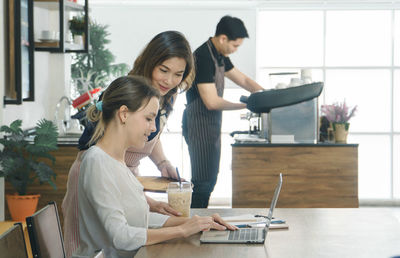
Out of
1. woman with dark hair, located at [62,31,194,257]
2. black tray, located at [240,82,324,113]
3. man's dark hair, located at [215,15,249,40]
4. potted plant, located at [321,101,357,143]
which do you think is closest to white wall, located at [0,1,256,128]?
potted plant, located at [321,101,357,143]

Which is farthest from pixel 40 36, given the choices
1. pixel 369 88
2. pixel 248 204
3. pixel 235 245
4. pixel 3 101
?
pixel 369 88

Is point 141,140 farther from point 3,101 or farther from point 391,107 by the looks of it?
point 391,107

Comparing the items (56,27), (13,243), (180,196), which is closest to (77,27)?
(56,27)

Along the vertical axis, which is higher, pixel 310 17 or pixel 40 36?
pixel 310 17

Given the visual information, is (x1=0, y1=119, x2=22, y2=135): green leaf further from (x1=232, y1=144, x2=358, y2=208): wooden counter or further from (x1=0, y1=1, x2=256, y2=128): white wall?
(x1=0, y1=1, x2=256, y2=128): white wall

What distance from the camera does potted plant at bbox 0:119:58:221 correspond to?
384 centimetres

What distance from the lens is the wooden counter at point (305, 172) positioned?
4219 mm

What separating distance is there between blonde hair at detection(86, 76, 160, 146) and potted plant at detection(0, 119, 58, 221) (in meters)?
1.91

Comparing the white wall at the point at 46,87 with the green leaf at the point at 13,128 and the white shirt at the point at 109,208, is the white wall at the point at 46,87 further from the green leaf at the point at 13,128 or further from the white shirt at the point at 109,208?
the white shirt at the point at 109,208

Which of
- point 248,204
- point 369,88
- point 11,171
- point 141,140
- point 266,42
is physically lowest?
point 248,204

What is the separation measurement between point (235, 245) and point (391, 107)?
597 centimetres

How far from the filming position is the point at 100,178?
1.87 metres

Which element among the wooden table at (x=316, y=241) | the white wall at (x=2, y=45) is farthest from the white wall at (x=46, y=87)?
the wooden table at (x=316, y=241)

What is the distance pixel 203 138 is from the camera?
13.6ft
